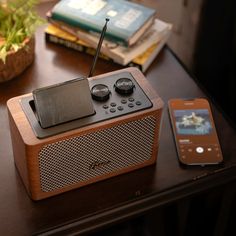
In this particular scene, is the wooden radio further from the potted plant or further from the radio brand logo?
the potted plant

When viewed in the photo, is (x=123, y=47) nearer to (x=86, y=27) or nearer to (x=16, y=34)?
(x=86, y=27)

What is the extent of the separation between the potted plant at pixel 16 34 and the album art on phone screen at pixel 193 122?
32 centimetres

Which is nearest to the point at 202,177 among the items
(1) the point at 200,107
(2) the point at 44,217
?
(1) the point at 200,107

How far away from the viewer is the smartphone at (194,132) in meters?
0.97

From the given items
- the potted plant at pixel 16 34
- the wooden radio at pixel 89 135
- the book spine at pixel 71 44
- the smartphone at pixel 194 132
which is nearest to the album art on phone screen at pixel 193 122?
the smartphone at pixel 194 132

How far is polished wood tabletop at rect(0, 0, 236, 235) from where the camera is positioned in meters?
0.87

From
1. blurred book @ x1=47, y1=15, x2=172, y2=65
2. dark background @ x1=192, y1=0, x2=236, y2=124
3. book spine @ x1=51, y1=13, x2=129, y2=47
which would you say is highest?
book spine @ x1=51, y1=13, x2=129, y2=47

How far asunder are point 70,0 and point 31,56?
0.17 m

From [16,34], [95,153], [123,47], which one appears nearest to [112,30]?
[123,47]

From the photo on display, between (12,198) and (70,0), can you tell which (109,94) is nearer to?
(12,198)

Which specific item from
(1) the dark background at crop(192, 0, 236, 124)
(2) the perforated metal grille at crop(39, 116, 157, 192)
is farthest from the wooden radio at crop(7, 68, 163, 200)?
(1) the dark background at crop(192, 0, 236, 124)

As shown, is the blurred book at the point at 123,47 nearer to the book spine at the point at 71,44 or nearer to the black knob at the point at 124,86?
the book spine at the point at 71,44

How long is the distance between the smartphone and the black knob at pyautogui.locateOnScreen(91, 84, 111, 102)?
0.19 m

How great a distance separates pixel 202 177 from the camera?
0.95m
